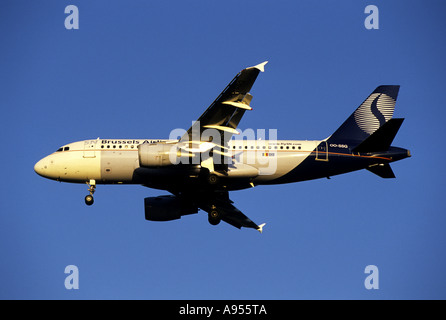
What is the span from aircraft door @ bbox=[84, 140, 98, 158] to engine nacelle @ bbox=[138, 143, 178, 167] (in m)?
5.61

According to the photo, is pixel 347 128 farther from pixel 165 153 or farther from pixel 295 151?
pixel 165 153

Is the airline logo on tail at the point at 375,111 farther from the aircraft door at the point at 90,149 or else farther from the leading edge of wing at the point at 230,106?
the aircraft door at the point at 90,149

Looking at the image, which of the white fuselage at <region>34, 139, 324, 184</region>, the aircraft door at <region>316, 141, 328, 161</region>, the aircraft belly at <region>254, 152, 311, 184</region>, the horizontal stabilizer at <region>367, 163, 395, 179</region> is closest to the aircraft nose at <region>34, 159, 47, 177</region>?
the white fuselage at <region>34, 139, 324, 184</region>

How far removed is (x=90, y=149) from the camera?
52062 millimetres

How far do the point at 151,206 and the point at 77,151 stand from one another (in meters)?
7.17

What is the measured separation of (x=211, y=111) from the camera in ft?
151

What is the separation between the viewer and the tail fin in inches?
2058

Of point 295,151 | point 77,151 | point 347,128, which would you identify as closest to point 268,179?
point 295,151

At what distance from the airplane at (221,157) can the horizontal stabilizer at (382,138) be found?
0.22ft

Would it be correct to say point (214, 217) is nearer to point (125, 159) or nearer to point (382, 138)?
point (125, 159)

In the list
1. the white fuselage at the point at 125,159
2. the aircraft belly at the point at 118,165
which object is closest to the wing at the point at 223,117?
the white fuselage at the point at 125,159

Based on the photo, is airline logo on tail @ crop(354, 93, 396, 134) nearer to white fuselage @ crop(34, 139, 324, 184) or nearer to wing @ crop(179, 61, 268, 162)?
white fuselage @ crop(34, 139, 324, 184)
